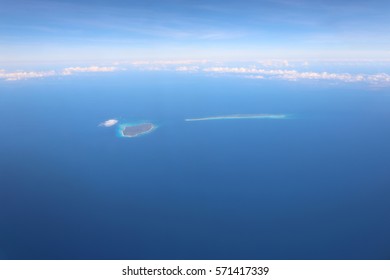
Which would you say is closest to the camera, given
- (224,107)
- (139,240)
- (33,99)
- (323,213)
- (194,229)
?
(139,240)

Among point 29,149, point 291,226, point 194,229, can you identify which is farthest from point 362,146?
point 29,149

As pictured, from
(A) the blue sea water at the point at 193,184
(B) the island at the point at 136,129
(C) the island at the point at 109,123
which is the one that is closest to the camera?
(A) the blue sea water at the point at 193,184

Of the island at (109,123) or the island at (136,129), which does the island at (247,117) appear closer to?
the island at (136,129)

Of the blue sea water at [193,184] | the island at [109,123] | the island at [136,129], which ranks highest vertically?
the island at [109,123]

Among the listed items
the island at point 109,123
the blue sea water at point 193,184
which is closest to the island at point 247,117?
the blue sea water at point 193,184

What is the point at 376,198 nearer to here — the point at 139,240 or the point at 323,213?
the point at 323,213

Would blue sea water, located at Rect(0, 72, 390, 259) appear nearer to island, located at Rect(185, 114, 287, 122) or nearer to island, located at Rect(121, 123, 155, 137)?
island, located at Rect(121, 123, 155, 137)
